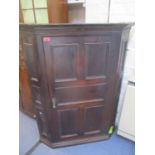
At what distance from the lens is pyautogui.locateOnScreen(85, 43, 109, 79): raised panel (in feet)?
5.07

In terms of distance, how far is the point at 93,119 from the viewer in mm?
1893

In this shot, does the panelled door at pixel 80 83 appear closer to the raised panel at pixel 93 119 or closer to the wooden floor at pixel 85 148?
the raised panel at pixel 93 119

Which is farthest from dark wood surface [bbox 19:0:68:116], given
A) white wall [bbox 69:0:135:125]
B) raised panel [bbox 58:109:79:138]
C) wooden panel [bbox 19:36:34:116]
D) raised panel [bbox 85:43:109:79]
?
raised panel [bbox 58:109:79:138]

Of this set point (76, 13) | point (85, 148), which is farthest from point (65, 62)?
point (85, 148)

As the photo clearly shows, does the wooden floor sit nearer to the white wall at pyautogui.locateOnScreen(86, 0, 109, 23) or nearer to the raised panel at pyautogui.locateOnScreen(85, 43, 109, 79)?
the raised panel at pyautogui.locateOnScreen(85, 43, 109, 79)

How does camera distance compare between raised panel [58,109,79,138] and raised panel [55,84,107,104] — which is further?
raised panel [58,109,79,138]

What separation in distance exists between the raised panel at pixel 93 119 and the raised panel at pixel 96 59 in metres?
0.40

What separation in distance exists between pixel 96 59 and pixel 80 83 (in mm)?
285

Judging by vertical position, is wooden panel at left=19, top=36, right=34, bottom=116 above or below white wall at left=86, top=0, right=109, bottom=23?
below

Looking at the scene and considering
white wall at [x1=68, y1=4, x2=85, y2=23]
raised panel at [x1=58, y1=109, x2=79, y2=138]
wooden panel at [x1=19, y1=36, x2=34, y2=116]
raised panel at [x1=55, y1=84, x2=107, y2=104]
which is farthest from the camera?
wooden panel at [x1=19, y1=36, x2=34, y2=116]

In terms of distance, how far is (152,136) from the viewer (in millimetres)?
785

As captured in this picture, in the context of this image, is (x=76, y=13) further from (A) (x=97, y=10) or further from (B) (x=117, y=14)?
(B) (x=117, y=14)

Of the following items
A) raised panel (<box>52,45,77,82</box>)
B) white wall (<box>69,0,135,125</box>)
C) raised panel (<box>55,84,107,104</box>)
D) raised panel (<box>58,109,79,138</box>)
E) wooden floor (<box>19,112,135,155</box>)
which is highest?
white wall (<box>69,0,135,125</box>)
